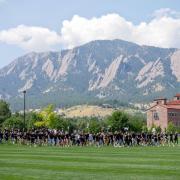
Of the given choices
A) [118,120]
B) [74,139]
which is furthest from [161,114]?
[74,139]

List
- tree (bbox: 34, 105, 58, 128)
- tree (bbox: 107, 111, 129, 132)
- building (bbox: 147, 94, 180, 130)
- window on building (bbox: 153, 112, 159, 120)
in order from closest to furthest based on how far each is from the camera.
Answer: tree (bbox: 34, 105, 58, 128)
tree (bbox: 107, 111, 129, 132)
building (bbox: 147, 94, 180, 130)
window on building (bbox: 153, 112, 159, 120)

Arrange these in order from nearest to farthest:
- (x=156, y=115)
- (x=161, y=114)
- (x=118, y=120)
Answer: (x=118, y=120), (x=161, y=114), (x=156, y=115)

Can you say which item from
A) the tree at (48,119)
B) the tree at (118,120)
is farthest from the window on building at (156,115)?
the tree at (48,119)

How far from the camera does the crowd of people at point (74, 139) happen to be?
193 feet

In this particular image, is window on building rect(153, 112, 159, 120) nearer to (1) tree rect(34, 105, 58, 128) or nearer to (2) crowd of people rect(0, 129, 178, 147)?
(1) tree rect(34, 105, 58, 128)

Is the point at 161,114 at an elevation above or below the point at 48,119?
above

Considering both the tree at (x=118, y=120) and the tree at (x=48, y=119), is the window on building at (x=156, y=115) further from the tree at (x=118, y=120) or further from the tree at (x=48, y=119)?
the tree at (x=48, y=119)

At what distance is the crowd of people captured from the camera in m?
58.9

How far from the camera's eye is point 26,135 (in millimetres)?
60000

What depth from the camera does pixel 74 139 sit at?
197 feet

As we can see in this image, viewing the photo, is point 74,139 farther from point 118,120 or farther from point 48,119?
point 118,120

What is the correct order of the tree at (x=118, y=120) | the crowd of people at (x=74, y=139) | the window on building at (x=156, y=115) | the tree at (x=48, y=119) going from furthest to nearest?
the window on building at (x=156, y=115), the tree at (x=118, y=120), the tree at (x=48, y=119), the crowd of people at (x=74, y=139)

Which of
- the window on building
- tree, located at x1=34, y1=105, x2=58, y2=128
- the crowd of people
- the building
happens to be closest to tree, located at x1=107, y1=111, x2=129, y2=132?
tree, located at x1=34, y1=105, x2=58, y2=128

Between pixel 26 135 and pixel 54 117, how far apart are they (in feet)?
186
